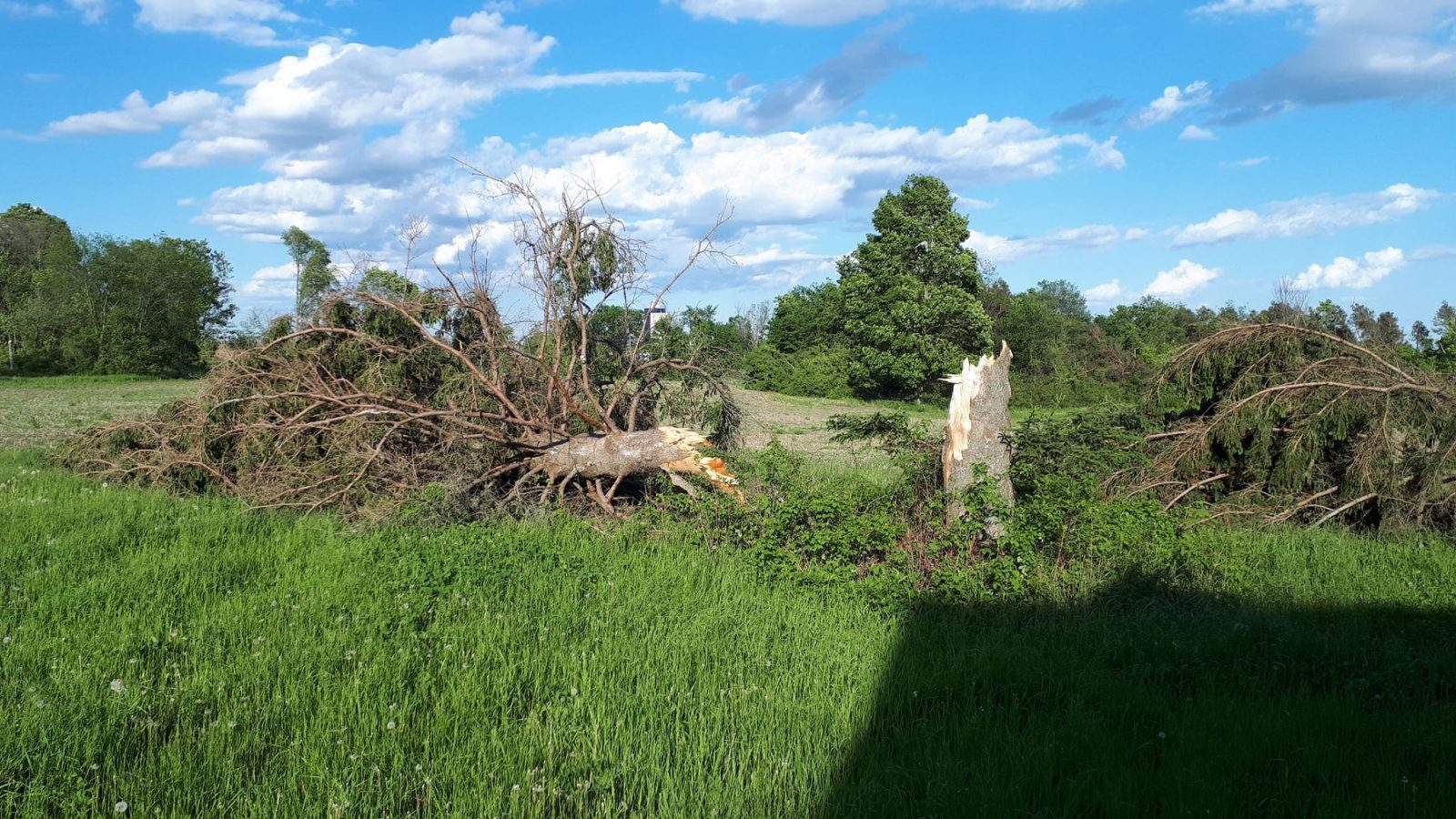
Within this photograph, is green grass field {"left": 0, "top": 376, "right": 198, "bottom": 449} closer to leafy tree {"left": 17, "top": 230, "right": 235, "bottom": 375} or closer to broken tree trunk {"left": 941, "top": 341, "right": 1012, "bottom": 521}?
leafy tree {"left": 17, "top": 230, "right": 235, "bottom": 375}

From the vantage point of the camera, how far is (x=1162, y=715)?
477 cm

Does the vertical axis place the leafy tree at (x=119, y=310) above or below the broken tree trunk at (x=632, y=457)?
above

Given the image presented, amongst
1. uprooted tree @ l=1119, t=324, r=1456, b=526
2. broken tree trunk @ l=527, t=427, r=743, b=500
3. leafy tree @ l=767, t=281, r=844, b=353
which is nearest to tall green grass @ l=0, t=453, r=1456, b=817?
uprooted tree @ l=1119, t=324, r=1456, b=526

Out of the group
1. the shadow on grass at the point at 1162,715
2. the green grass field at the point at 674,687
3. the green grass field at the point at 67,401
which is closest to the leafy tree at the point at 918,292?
the green grass field at the point at 67,401

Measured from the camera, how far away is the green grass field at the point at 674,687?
3846mm

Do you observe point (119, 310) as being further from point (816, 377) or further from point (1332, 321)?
point (1332, 321)

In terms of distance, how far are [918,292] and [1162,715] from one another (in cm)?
3502

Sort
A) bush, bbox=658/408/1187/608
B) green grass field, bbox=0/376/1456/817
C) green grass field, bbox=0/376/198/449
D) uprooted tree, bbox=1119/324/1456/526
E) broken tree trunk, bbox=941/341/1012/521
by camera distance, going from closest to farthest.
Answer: green grass field, bbox=0/376/1456/817, bush, bbox=658/408/1187/608, broken tree trunk, bbox=941/341/1012/521, uprooted tree, bbox=1119/324/1456/526, green grass field, bbox=0/376/198/449

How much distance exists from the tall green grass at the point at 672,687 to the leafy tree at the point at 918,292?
1217 inches

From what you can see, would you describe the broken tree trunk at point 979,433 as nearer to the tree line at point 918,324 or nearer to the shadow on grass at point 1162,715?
the shadow on grass at point 1162,715

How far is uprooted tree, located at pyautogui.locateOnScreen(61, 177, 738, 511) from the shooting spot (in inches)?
394

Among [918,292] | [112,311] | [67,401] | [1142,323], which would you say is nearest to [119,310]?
[112,311]

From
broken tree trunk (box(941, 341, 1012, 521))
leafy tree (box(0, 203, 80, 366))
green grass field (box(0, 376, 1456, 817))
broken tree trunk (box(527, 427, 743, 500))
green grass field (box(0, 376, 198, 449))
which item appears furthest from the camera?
leafy tree (box(0, 203, 80, 366))

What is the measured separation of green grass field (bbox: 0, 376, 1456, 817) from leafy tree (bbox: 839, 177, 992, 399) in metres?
30.9
